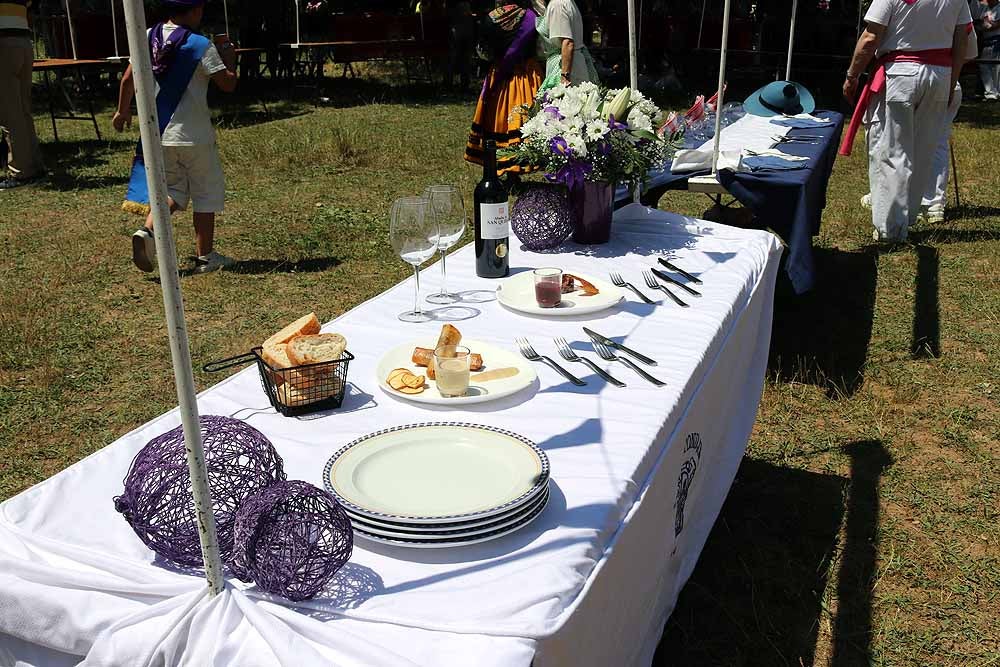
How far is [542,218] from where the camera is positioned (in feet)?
8.48

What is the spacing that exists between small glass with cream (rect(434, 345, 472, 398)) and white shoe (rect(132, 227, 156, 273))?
3.56 meters

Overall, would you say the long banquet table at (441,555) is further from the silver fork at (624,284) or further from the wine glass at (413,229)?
the wine glass at (413,229)

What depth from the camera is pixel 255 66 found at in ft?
46.8

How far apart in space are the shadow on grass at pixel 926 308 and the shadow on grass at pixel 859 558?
1083 millimetres

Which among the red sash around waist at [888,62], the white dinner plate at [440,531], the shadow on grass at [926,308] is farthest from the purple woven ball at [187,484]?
the red sash around waist at [888,62]

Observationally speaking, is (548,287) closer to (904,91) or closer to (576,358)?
(576,358)

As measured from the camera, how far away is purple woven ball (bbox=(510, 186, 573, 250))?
2.57 metres

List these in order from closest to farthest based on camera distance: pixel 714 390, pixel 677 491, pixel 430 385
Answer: pixel 430 385
pixel 677 491
pixel 714 390

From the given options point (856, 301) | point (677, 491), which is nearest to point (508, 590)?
point (677, 491)

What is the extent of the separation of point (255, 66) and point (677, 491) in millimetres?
14029

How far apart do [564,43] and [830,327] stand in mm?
2951

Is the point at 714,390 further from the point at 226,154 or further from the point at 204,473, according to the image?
the point at 226,154

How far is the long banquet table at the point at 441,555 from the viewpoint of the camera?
3.42 feet

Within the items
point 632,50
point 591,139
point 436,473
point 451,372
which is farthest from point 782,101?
point 436,473
